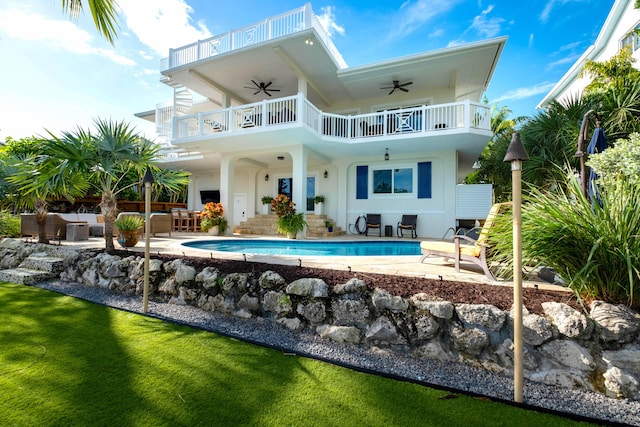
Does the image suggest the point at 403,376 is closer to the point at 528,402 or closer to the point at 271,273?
the point at 528,402

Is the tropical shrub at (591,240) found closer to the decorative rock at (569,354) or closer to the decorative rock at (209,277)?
the decorative rock at (569,354)

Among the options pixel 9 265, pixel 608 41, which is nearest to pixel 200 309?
pixel 9 265

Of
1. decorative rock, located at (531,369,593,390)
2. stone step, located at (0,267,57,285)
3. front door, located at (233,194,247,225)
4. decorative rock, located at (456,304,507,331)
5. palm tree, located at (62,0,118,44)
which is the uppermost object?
palm tree, located at (62,0,118,44)

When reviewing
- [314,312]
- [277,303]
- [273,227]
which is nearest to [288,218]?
[273,227]

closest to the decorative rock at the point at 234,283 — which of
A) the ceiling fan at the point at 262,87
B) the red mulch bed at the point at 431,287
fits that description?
the red mulch bed at the point at 431,287

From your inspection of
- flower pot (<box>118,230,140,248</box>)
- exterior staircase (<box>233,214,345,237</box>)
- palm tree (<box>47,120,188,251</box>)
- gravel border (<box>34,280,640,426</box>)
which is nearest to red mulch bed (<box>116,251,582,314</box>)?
gravel border (<box>34,280,640,426</box>)

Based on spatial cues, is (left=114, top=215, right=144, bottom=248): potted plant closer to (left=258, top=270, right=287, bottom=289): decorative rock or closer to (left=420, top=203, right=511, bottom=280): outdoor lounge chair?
(left=258, top=270, right=287, bottom=289): decorative rock

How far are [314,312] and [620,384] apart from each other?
2.35m

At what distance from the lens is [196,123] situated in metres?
11.0

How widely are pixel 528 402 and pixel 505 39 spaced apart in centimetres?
1021

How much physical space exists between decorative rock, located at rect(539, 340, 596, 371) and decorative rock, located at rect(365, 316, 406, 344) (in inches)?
42.8

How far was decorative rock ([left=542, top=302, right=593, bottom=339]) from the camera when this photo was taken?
2.06 meters

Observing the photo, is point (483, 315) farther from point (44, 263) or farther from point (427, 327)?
point (44, 263)

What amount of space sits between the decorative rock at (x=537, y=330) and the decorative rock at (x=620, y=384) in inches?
15.8
